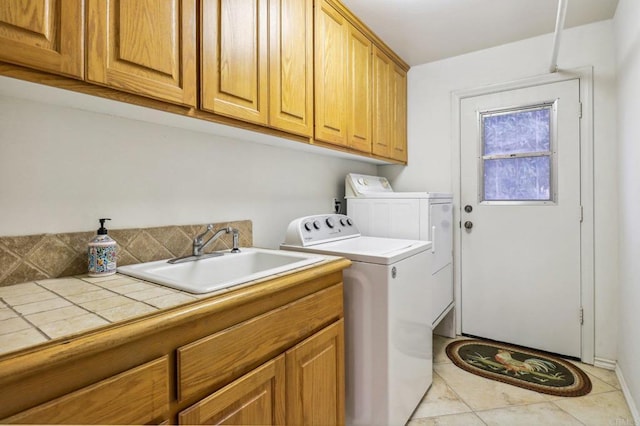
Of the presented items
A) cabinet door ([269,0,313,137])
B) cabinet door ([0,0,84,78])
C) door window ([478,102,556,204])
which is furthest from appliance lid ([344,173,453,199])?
cabinet door ([0,0,84,78])

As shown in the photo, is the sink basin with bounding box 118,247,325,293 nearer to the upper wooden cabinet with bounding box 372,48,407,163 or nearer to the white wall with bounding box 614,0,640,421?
the upper wooden cabinet with bounding box 372,48,407,163

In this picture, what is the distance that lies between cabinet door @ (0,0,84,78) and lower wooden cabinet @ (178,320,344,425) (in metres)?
0.94

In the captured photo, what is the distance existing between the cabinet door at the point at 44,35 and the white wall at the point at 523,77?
8.23ft

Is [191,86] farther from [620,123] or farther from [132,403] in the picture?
[620,123]

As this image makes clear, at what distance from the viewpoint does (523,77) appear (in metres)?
2.43

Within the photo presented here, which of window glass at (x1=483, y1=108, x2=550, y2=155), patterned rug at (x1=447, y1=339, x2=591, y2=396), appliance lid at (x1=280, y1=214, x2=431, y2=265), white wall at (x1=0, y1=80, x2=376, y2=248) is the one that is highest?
window glass at (x1=483, y1=108, x2=550, y2=155)

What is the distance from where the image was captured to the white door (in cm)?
230

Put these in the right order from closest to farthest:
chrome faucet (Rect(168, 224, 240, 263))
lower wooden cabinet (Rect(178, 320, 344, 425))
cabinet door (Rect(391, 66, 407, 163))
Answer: lower wooden cabinet (Rect(178, 320, 344, 425))
chrome faucet (Rect(168, 224, 240, 263))
cabinet door (Rect(391, 66, 407, 163))

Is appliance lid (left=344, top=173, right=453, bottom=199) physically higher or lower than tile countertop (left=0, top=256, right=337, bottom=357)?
higher

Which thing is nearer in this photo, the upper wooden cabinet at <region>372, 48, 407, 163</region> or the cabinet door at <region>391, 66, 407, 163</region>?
the upper wooden cabinet at <region>372, 48, 407, 163</region>

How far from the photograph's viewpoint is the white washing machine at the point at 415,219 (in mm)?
2180

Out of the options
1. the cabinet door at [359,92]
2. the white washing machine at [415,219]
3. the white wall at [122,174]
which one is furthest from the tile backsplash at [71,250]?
the white washing machine at [415,219]

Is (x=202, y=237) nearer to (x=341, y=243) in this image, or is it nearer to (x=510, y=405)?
(x=341, y=243)

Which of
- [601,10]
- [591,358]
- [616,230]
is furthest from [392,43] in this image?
[591,358]
